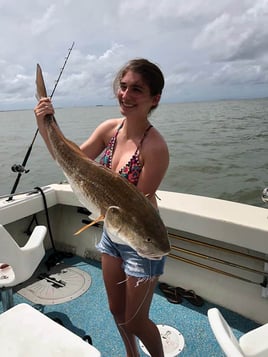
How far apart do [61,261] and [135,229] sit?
116 inches

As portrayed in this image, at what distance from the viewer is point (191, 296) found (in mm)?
3209

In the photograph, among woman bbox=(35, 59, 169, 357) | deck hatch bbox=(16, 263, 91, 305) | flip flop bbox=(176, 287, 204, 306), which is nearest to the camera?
woman bbox=(35, 59, 169, 357)

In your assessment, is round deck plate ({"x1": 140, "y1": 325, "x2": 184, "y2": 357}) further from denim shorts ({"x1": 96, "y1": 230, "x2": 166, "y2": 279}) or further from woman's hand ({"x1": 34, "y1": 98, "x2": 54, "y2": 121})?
woman's hand ({"x1": 34, "y1": 98, "x2": 54, "y2": 121})

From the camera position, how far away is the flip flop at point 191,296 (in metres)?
3.14

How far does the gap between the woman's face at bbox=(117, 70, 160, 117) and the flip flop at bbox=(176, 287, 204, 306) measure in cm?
205

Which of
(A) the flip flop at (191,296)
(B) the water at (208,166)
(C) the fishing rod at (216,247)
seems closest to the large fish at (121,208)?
(C) the fishing rod at (216,247)

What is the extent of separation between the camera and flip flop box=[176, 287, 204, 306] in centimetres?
314

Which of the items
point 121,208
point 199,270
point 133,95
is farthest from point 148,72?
point 199,270

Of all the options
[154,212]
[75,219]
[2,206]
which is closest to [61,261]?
[75,219]

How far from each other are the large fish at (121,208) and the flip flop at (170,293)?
2.05m

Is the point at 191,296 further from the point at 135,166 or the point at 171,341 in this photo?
the point at 135,166

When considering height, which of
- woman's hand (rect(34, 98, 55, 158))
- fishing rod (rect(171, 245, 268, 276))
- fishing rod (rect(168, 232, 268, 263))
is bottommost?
fishing rod (rect(171, 245, 268, 276))

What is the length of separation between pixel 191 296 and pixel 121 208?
2.20m

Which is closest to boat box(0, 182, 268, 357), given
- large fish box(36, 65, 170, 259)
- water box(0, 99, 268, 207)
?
large fish box(36, 65, 170, 259)
